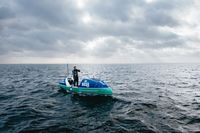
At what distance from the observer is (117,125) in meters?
12.3

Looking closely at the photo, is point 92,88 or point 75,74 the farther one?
point 75,74

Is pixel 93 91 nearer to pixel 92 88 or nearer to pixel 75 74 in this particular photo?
pixel 92 88

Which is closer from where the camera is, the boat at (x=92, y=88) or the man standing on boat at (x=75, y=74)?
the boat at (x=92, y=88)

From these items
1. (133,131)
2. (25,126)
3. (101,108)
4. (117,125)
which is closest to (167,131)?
(133,131)

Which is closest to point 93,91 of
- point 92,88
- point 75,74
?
point 92,88

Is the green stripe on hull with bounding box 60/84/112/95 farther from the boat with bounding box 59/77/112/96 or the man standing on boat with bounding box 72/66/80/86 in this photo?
the man standing on boat with bounding box 72/66/80/86

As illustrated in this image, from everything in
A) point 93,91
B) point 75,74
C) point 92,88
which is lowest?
point 93,91

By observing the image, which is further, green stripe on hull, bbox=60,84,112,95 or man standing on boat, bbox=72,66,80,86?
man standing on boat, bbox=72,66,80,86

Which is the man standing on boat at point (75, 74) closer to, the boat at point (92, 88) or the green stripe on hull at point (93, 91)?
the boat at point (92, 88)

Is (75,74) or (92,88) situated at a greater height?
(75,74)

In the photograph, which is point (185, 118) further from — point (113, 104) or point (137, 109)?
point (113, 104)

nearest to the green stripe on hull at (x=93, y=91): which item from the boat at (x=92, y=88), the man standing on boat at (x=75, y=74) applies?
the boat at (x=92, y=88)

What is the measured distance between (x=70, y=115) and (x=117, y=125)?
435 centimetres

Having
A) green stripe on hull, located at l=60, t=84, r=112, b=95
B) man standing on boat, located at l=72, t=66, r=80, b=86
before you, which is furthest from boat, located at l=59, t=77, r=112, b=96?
man standing on boat, located at l=72, t=66, r=80, b=86
